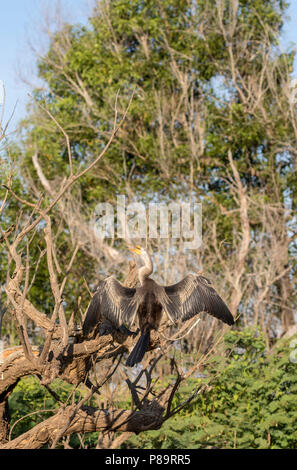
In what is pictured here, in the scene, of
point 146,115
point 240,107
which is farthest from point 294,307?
point 146,115

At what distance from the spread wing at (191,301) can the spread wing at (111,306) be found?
0.26 m

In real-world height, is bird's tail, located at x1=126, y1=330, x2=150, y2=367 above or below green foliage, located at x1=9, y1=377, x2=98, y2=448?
above

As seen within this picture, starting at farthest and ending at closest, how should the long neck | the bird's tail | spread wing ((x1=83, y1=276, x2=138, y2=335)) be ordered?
the long neck < spread wing ((x1=83, y1=276, x2=138, y2=335)) < the bird's tail

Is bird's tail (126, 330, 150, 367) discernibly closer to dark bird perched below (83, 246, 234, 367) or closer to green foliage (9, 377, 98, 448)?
dark bird perched below (83, 246, 234, 367)

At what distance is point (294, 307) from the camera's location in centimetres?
1473

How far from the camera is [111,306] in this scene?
4.08 metres

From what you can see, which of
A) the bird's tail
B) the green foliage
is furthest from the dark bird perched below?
the green foliage

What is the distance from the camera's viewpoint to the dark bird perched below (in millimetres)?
4090

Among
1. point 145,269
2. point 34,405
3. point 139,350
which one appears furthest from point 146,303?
point 34,405

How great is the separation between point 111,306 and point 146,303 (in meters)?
0.28

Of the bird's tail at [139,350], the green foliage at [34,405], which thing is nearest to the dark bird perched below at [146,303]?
the bird's tail at [139,350]

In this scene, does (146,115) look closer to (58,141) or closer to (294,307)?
(58,141)

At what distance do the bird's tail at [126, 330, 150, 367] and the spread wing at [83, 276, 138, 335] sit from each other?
186 millimetres

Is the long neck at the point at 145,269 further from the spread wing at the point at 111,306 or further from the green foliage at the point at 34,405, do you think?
the green foliage at the point at 34,405
